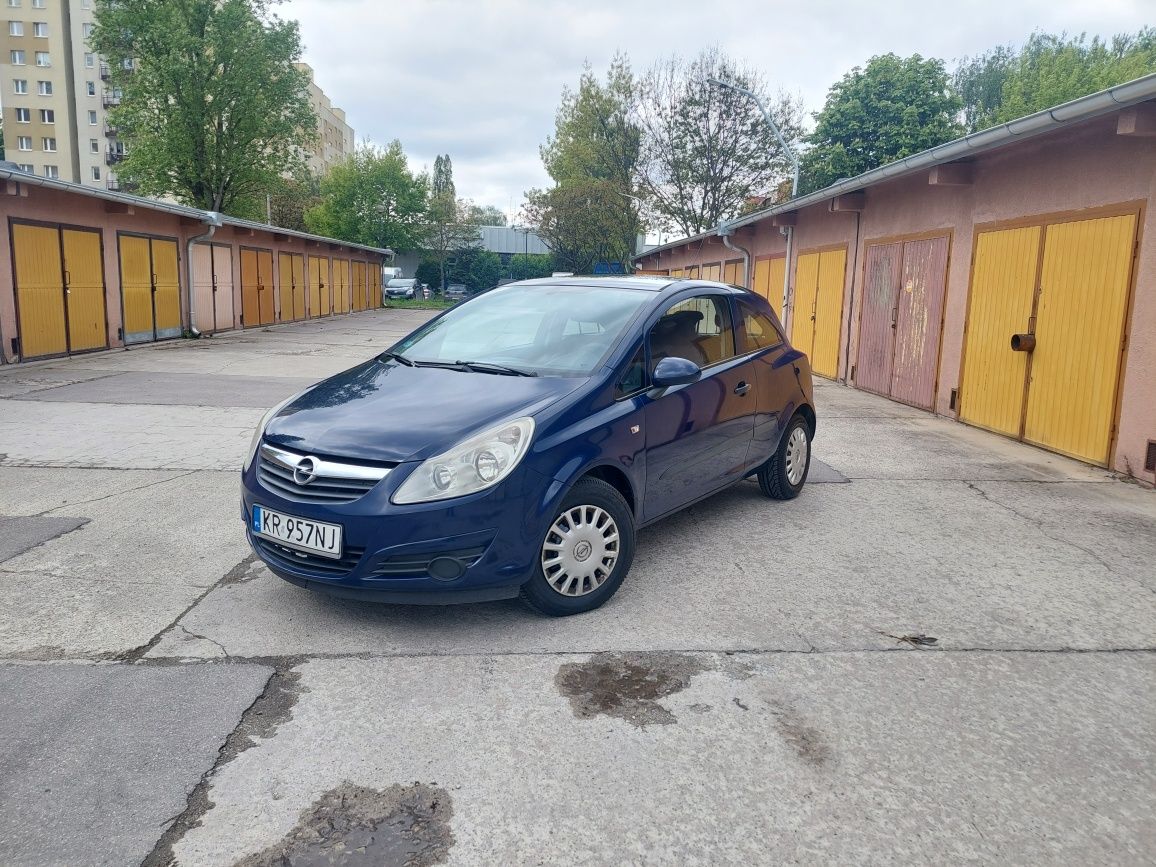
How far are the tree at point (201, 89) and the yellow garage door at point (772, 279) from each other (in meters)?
24.5

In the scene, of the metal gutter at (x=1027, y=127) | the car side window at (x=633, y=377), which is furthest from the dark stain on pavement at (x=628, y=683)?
the metal gutter at (x=1027, y=127)

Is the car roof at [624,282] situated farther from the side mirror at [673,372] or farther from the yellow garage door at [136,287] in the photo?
the yellow garage door at [136,287]

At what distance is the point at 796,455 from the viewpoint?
659 centimetres

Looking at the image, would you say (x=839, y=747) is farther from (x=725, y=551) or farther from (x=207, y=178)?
(x=207, y=178)

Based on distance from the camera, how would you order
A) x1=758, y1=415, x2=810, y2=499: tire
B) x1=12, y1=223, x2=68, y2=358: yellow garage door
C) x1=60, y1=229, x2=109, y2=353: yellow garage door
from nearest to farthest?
1. x1=758, y1=415, x2=810, y2=499: tire
2. x1=12, y1=223, x2=68, y2=358: yellow garage door
3. x1=60, y1=229, x2=109, y2=353: yellow garage door

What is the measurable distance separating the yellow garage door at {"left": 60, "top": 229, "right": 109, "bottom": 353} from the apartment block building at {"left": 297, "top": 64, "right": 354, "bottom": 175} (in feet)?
225

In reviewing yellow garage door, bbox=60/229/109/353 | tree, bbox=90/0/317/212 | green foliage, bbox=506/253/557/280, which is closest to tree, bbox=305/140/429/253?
green foliage, bbox=506/253/557/280

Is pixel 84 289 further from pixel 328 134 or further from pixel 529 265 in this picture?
pixel 328 134

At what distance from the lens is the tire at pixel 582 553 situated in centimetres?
405

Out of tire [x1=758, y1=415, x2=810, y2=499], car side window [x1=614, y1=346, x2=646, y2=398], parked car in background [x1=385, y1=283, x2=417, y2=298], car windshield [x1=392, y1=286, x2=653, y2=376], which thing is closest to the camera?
car side window [x1=614, y1=346, x2=646, y2=398]

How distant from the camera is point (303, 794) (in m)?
2.75

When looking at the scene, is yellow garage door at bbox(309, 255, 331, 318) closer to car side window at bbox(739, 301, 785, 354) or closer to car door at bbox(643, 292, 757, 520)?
car side window at bbox(739, 301, 785, 354)

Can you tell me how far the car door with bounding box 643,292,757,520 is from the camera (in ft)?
15.5

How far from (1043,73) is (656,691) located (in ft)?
166
